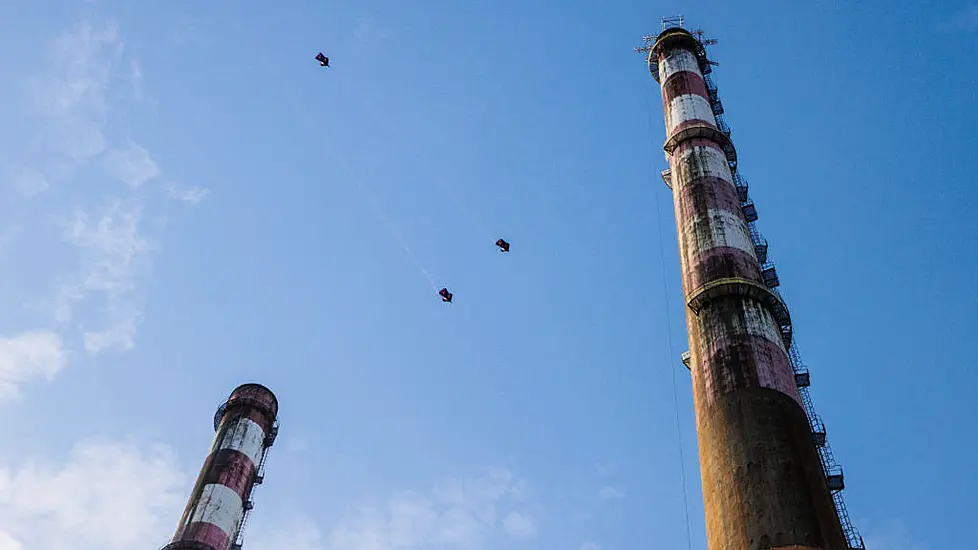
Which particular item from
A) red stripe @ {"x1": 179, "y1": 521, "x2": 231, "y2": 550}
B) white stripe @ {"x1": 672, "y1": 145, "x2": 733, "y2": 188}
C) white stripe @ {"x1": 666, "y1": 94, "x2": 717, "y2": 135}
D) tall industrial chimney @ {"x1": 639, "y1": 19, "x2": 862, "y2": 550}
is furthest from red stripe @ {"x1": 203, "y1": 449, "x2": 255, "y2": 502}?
white stripe @ {"x1": 666, "y1": 94, "x2": 717, "y2": 135}

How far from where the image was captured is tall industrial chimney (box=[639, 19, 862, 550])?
2170cm

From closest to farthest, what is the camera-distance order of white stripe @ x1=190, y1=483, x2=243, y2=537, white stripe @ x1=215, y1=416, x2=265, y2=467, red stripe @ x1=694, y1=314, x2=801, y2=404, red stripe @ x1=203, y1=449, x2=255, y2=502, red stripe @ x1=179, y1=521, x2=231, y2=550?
red stripe @ x1=694, y1=314, x2=801, y2=404 → red stripe @ x1=179, y1=521, x2=231, y2=550 → white stripe @ x1=190, y1=483, x2=243, y2=537 → red stripe @ x1=203, y1=449, x2=255, y2=502 → white stripe @ x1=215, y1=416, x2=265, y2=467

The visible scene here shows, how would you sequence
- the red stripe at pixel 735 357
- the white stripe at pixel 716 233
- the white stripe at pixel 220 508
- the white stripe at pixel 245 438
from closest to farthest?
the red stripe at pixel 735 357
the white stripe at pixel 716 233
the white stripe at pixel 220 508
the white stripe at pixel 245 438

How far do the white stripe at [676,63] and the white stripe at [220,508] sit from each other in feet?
98.6

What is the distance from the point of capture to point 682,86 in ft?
131

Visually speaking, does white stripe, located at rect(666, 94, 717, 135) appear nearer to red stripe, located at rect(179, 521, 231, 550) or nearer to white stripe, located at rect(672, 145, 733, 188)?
white stripe, located at rect(672, 145, 733, 188)

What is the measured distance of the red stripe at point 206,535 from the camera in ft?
124

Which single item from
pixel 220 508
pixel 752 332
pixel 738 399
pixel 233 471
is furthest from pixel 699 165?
pixel 220 508

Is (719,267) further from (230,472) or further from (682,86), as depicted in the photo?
(230,472)

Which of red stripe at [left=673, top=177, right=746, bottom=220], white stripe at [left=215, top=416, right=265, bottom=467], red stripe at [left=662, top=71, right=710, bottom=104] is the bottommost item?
white stripe at [left=215, top=416, right=265, bottom=467]

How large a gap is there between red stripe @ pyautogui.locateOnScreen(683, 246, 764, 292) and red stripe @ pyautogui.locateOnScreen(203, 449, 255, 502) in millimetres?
24895

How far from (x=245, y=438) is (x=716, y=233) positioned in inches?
1067

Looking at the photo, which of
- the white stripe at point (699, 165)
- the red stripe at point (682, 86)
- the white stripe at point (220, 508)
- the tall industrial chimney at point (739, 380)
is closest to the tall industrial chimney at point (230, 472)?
the white stripe at point (220, 508)

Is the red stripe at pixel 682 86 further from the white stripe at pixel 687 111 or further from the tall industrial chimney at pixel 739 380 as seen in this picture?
the tall industrial chimney at pixel 739 380
